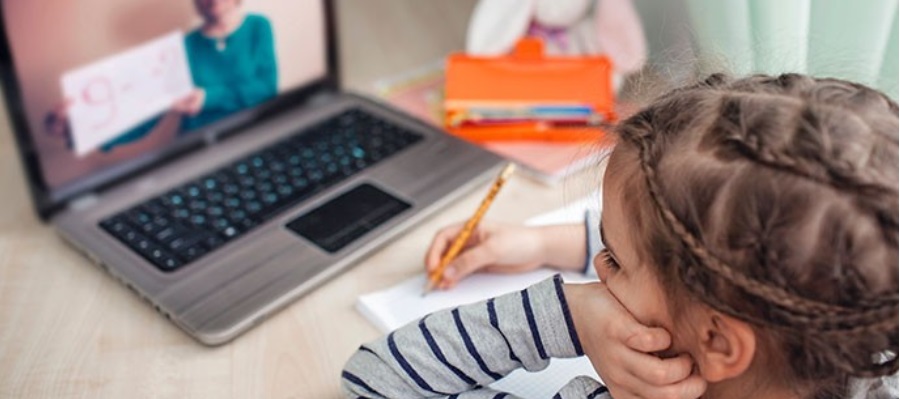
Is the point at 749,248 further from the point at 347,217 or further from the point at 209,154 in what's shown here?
the point at 209,154

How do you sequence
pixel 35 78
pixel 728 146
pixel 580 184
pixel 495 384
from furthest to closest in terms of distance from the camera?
1. pixel 580 184
2. pixel 35 78
3. pixel 495 384
4. pixel 728 146

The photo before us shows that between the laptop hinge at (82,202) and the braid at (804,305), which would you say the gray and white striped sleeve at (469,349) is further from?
the laptop hinge at (82,202)

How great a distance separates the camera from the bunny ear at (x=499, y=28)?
105 centimetres

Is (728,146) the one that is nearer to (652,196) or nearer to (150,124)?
(652,196)

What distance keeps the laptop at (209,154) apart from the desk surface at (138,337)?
1cm

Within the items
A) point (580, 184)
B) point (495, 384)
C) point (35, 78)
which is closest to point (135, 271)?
point (35, 78)

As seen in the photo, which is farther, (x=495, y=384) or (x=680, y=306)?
(x=495, y=384)

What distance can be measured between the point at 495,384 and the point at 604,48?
520 mm

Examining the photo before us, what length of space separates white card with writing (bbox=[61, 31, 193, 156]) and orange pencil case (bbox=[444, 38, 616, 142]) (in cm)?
28

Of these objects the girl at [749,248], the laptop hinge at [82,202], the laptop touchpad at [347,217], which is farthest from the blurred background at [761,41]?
the laptop hinge at [82,202]

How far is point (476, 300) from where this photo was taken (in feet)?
2.42

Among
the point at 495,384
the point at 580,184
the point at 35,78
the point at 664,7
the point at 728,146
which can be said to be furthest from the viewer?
the point at 664,7

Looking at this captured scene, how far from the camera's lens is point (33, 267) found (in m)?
0.78

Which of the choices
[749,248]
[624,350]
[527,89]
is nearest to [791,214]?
[749,248]
